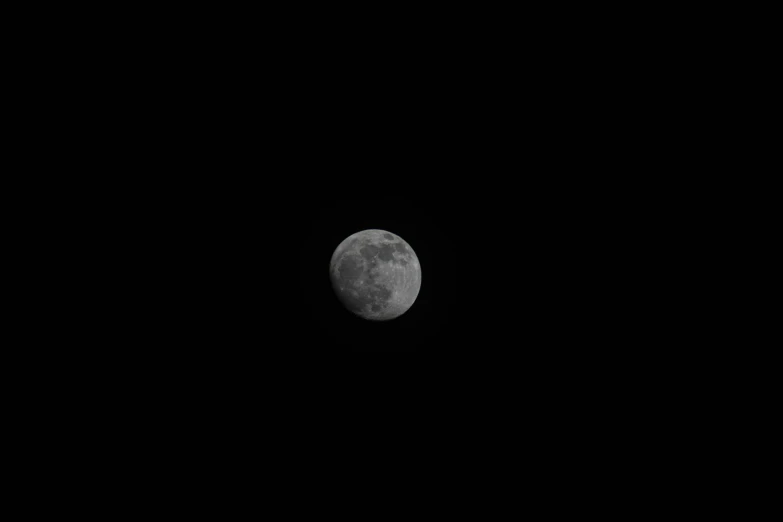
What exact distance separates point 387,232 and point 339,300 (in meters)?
0.63

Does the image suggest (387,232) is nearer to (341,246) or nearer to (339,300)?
(341,246)

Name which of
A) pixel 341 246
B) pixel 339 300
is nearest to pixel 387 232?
pixel 341 246

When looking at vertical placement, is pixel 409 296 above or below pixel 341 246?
below

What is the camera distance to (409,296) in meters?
2.70

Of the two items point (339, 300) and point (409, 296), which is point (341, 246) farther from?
point (409, 296)

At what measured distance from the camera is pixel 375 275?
2541mm

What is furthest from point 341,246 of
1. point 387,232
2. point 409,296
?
point 409,296

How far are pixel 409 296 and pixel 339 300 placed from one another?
1.69 ft

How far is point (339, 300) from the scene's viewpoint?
2.69 meters

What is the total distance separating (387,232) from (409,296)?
0.52 meters

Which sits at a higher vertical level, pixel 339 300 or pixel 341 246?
pixel 341 246

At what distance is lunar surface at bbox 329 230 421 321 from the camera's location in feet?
8.38

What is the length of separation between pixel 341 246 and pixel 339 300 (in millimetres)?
409

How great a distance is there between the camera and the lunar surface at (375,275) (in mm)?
2553
